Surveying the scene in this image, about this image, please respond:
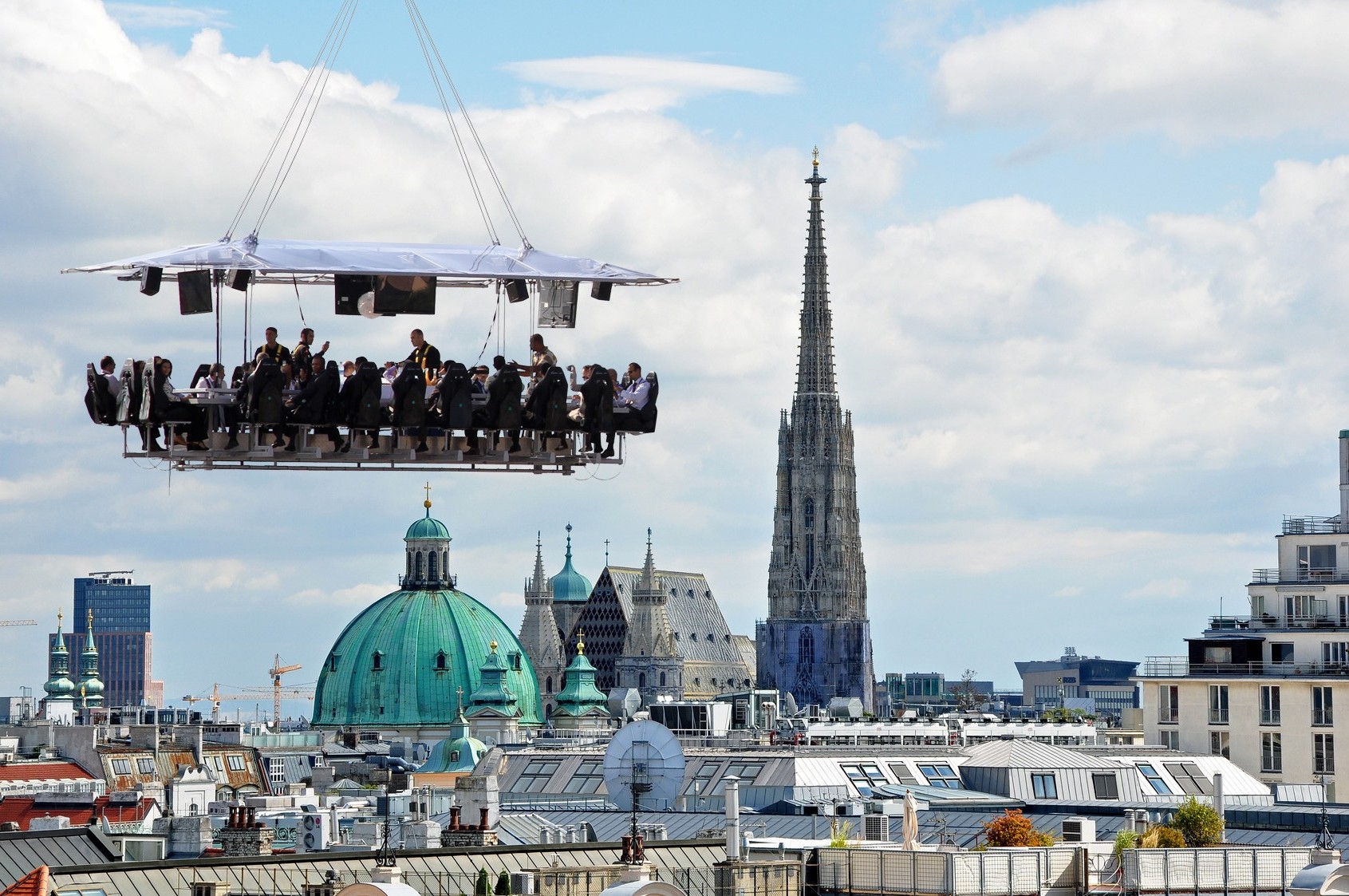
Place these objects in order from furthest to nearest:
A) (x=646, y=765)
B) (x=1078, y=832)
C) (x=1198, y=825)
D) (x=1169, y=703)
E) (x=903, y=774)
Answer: (x=1169, y=703)
(x=903, y=774)
(x=646, y=765)
(x=1198, y=825)
(x=1078, y=832)

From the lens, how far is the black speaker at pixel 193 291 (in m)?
39.5

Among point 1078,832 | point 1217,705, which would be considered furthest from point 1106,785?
point 1078,832

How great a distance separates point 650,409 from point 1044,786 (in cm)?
5355

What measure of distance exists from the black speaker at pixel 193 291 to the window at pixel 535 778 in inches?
3196

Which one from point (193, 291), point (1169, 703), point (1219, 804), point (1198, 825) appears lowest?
point (1198, 825)

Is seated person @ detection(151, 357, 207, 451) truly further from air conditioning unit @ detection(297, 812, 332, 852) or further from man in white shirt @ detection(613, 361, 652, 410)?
air conditioning unit @ detection(297, 812, 332, 852)

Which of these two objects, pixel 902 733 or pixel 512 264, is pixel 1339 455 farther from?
pixel 512 264

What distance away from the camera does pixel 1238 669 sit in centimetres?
10225

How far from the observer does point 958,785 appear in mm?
98500

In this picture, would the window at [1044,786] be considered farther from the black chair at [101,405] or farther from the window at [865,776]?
the black chair at [101,405]

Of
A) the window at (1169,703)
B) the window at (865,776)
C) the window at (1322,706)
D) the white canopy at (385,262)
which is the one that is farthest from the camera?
the window at (1169,703)

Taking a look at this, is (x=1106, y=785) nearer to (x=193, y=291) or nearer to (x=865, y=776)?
(x=865, y=776)

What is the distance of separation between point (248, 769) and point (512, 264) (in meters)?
147

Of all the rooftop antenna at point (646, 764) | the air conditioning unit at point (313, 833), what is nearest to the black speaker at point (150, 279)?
the rooftop antenna at point (646, 764)
